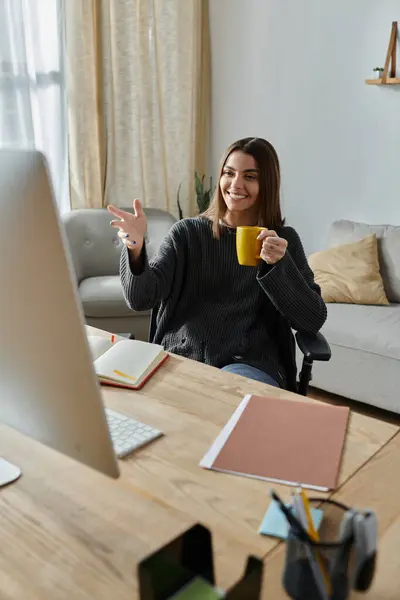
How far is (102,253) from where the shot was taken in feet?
11.3

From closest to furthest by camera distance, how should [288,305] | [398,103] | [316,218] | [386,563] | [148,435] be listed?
[386,563], [148,435], [288,305], [398,103], [316,218]

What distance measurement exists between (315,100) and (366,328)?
1456mm

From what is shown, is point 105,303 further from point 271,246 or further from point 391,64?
point 391,64

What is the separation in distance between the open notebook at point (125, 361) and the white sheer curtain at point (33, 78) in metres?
1.88

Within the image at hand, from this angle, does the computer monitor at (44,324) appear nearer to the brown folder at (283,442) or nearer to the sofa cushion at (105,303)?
the brown folder at (283,442)

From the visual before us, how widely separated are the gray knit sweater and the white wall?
1.74m

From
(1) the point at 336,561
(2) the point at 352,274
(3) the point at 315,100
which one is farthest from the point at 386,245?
(1) the point at 336,561

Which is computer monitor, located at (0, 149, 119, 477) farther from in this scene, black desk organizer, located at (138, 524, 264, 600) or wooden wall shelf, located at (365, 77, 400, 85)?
wooden wall shelf, located at (365, 77, 400, 85)

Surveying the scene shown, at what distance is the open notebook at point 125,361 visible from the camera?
1.39 metres

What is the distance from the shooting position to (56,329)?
698mm

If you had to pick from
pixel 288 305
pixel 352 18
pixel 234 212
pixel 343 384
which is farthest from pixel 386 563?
pixel 352 18

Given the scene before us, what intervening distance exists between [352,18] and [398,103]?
52 centimetres

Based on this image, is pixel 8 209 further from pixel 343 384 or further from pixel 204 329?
pixel 343 384

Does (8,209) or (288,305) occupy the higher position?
(8,209)
